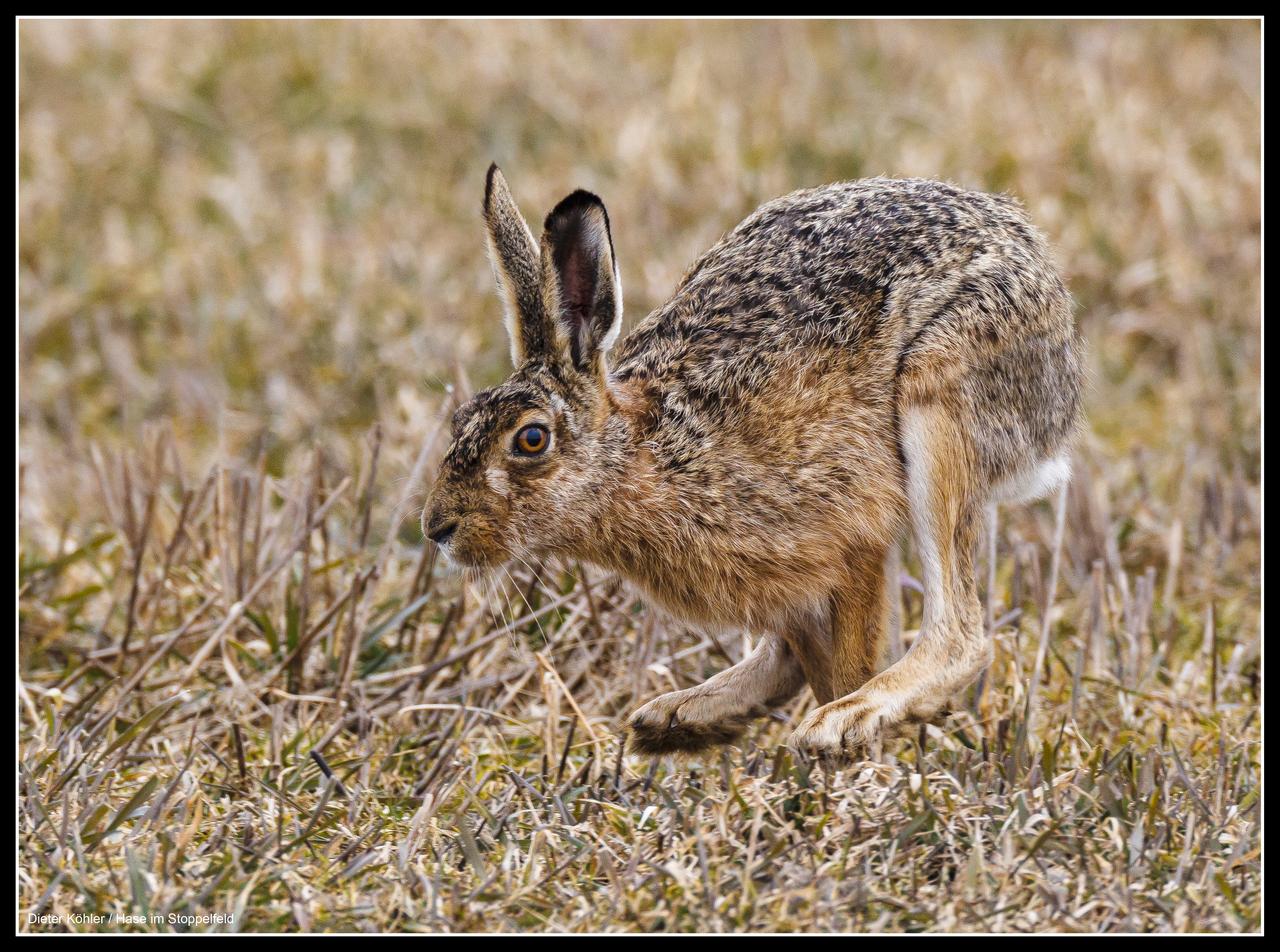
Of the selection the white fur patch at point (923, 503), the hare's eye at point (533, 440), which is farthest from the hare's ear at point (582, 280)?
the white fur patch at point (923, 503)

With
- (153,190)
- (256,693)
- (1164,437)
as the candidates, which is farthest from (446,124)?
(256,693)

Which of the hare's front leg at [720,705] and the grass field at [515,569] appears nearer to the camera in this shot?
the grass field at [515,569]

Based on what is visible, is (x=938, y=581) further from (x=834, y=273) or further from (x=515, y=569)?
(x=515, y=569)

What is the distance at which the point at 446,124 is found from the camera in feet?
30.1

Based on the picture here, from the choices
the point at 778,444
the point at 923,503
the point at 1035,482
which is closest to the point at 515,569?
the point at 778,444

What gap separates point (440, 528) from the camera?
422 cm

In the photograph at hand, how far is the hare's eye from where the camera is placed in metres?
4.27

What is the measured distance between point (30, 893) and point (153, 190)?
5514mm

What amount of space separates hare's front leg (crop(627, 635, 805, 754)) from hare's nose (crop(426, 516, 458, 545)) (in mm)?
635

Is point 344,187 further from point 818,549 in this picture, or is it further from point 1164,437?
point 818,549

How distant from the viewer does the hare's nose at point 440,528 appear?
4215mm

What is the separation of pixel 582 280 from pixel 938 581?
111 cm

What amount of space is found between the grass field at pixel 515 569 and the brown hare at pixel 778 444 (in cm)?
30

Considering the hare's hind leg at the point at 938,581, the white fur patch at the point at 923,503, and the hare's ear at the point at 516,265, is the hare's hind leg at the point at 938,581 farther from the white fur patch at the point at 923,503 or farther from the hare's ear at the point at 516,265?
the hare's ear at the point at 516,265
